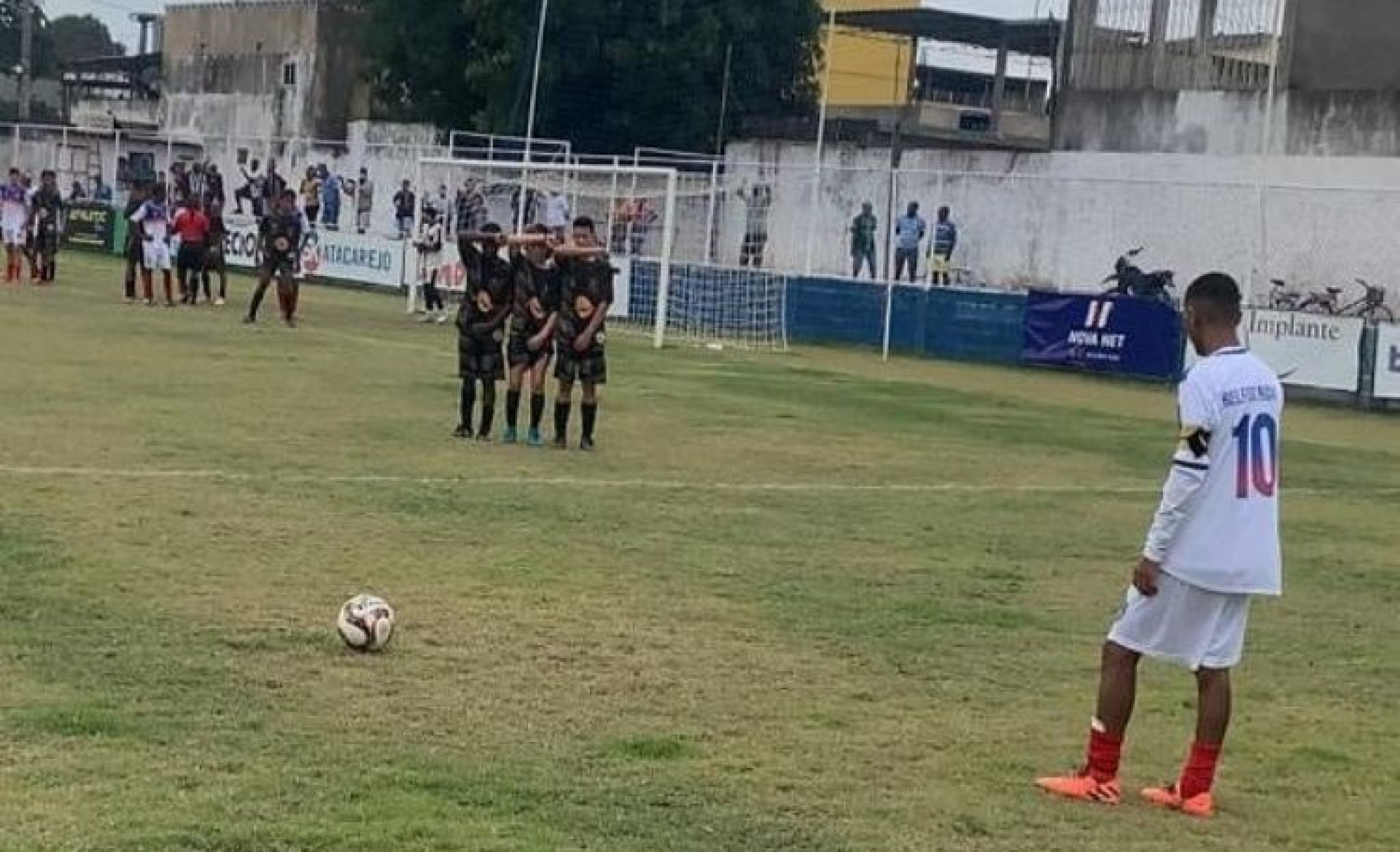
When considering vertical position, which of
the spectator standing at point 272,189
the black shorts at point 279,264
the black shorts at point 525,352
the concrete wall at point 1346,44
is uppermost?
the concrete wall at point 1346,44

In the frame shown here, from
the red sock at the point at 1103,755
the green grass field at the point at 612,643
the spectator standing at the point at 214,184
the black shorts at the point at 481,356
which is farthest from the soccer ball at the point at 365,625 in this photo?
the spectator standing at the point at 214,184

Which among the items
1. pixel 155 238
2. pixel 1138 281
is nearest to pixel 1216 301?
pixel 155 238

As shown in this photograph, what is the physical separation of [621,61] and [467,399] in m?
36.8

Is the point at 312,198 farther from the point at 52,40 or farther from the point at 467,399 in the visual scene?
the point at 52,40

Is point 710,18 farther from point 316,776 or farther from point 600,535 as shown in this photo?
point 316,776

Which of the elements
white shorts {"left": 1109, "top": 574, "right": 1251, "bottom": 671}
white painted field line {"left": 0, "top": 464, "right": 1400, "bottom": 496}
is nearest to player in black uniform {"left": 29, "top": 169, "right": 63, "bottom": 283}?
white painted field line {"left": 0, "top": 464, "right": 1400, "bottom": 496}

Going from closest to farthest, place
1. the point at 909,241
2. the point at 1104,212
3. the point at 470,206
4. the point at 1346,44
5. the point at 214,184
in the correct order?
the point at 470,206, the point at 909,241, the point at 1104,212, the point at 1346,44, the point at 214,184

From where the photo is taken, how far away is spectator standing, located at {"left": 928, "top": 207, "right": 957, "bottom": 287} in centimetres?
3681

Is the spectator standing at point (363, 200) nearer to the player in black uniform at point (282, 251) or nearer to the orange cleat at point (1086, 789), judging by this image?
the player in black uniform at point (282, 251)

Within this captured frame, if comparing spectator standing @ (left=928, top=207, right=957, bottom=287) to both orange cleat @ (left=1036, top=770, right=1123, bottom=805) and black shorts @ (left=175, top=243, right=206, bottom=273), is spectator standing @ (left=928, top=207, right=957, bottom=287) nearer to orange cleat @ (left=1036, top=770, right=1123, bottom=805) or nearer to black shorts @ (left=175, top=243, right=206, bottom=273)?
black shorts @ (left=175, top=243, right=206, bottom=273)

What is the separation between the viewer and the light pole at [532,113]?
1443 inches

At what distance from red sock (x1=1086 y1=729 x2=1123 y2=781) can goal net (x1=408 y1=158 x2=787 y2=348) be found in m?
24.9

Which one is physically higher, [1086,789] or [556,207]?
[556,207]

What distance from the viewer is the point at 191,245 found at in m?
32.5
